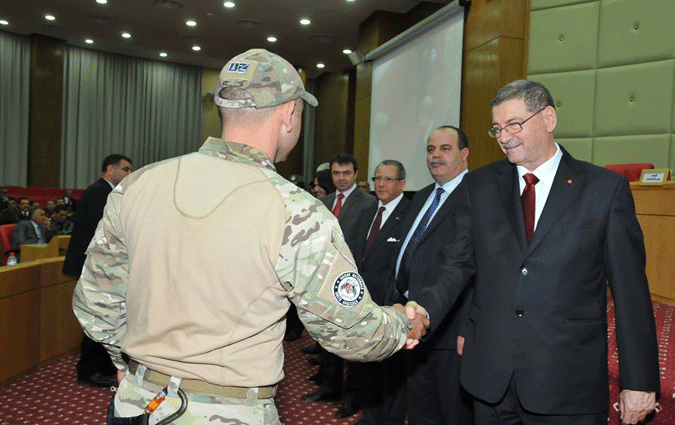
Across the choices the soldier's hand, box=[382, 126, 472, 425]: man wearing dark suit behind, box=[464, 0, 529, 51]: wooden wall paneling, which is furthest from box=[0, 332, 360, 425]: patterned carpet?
box=[464, 0, 529, 51]: wooden wall paneling

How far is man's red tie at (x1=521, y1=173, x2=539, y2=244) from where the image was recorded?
186cm

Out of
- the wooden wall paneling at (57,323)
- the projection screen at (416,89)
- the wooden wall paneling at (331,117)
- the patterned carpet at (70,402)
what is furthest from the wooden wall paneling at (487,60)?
the wooden wall paneling at (331,117)

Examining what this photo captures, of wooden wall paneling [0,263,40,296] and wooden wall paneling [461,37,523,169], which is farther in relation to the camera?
wooden wall paneling [461,37,523,169]

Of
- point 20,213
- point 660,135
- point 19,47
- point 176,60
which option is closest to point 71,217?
point 20,213

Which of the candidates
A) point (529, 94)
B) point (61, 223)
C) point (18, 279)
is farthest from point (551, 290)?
point (61, 223)

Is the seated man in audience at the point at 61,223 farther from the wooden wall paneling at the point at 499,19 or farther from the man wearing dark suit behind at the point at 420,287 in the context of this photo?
the man wearing dark suit behind at the point at 420,287

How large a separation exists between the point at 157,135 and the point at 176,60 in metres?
2.08

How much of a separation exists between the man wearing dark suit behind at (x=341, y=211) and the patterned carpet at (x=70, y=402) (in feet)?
0.34

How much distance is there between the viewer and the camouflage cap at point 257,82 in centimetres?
136

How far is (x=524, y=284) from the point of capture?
5.89 feet

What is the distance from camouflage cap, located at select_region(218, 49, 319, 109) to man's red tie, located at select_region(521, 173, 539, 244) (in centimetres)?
89

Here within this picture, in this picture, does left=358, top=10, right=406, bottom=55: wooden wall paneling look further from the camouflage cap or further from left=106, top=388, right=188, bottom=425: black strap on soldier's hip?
left=106, top=388, right=188, bottom=425: black strap on soldier's hip

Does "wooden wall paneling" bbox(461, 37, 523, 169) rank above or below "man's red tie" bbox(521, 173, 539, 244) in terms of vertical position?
above

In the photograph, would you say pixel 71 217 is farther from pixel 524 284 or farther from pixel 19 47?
pixel 524 284
